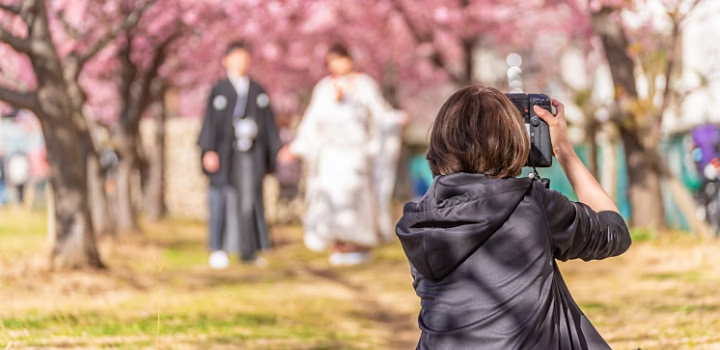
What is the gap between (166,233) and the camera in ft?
51.3

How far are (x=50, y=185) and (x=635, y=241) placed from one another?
5.46 metres

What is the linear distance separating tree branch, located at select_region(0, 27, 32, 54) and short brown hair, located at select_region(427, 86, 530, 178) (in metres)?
5.72

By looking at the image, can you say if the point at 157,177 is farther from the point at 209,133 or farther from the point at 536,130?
the point at 536,130

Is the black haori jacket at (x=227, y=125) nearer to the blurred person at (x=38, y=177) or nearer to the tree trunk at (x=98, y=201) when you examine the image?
the tree trunk at (x=98, y=201)

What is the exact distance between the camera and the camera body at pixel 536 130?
2.83 m

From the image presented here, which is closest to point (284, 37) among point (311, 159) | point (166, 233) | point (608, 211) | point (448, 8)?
point (448, 8)

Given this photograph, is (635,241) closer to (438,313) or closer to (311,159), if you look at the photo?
(311,159)

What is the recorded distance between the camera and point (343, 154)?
10.7 m

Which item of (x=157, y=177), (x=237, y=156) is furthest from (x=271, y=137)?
(x=157, y=177)

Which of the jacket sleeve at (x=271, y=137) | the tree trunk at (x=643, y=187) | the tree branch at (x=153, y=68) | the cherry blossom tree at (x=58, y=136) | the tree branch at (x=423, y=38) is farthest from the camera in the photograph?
the tree branch at (x=423, y=38)

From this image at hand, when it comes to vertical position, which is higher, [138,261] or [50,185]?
[50,185]

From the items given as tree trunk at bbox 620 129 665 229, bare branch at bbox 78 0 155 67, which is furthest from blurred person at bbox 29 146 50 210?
tree trunk at bbox 620 129 665 229

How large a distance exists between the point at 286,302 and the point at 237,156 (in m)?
3.42

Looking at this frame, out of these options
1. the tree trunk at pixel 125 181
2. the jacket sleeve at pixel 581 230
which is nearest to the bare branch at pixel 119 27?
the tree trunk at pixel 125 181
